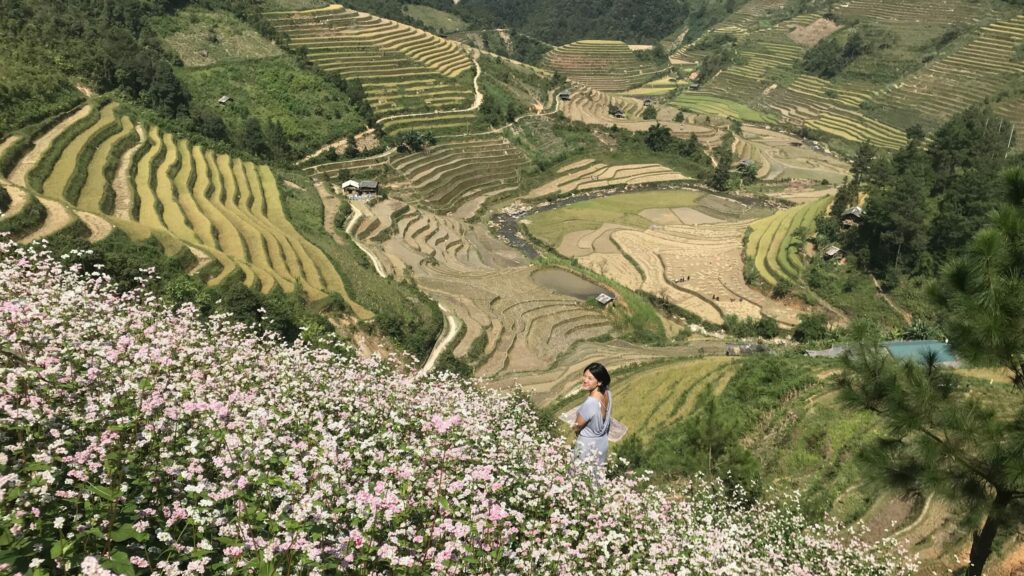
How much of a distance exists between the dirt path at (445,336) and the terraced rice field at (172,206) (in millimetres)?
4655

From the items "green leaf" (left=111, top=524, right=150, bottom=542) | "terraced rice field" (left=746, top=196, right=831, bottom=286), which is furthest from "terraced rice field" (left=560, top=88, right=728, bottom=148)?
"green leaf" (left=111, top=524, right=150, bottom=542)

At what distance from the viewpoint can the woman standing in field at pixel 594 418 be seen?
22.7 feet

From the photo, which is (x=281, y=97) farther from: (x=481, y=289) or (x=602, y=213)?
(x=481, y=289)

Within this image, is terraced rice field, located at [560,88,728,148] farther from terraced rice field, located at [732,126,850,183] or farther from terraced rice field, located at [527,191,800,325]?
terraced rice field, located at [527,191,800,325]

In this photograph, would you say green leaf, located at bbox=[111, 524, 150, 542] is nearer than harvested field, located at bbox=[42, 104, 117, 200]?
Yes

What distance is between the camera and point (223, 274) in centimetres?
2012

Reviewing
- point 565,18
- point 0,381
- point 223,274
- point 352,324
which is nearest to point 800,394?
point 352,324

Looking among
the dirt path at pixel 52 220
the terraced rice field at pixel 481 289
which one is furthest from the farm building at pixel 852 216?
the dirt path at pixel 52 220

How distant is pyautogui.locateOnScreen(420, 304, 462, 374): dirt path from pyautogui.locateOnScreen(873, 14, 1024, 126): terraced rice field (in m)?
78.8

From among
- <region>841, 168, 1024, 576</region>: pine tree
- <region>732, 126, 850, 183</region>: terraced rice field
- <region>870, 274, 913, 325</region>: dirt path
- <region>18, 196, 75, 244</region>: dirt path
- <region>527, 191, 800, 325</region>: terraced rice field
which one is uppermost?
<region>841, 168, 1024, 576</region>: pine tree

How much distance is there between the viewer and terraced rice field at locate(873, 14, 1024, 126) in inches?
3076

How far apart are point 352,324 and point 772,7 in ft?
520

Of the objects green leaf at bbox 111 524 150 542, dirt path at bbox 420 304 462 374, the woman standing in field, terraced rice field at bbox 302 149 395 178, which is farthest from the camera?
terraced rice field at bbox 302 149 395 178

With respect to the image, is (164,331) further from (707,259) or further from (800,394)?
(707,259)
